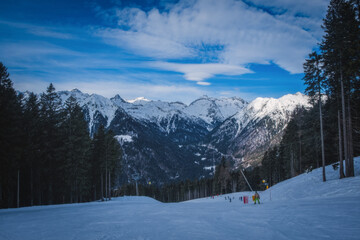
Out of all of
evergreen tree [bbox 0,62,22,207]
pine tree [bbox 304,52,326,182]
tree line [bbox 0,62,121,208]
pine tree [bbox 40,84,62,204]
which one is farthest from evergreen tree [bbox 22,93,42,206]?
pine tree [bbox 304,52,326,182]

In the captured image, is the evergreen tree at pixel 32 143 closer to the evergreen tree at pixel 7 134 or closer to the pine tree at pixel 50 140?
the pine tree at pixel 50 140

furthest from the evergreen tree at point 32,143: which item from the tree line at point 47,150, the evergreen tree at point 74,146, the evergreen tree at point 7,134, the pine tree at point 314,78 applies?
the pine tree at point 314,78

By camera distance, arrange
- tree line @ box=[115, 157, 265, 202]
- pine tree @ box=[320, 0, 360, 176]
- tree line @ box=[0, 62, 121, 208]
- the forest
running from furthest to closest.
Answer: tree line @ box=[115, 157, 265, 202] → tree line @ box=[0, 62, 121, 208] → the forest → pine tree @ box=[320, 0, 360, 176]

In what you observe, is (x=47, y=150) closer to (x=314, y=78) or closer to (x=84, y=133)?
(x=84, y=133)

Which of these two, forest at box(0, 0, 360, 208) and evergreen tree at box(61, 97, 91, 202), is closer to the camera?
forest at box(0, 0, 360, 208)

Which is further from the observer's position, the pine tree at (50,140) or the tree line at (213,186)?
the tree line at (213,186)

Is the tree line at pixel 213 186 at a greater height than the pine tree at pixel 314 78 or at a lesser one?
lesser

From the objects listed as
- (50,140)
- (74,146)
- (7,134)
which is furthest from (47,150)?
(7,134)

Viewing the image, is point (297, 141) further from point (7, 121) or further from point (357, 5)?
point (7, 121)

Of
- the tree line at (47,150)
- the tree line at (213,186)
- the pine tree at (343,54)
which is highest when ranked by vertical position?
the pine tree at (343,54)

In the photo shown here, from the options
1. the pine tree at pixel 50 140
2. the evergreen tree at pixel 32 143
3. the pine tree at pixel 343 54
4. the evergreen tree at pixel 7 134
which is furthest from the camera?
the pine tree at pixel 50 140

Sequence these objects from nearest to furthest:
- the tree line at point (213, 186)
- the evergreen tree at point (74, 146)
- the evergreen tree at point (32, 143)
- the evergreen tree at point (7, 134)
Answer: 1. the evergreen tree at point (7, 134)
2. the evergreen tree at point (32, 143)
3. the evergreen tree at point (74, 146)
4. the tree line at point (213, 186)

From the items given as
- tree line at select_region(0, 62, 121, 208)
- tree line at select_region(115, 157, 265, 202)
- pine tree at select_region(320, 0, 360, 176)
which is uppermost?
pine tree at select_region(320, 0, 360, 176)

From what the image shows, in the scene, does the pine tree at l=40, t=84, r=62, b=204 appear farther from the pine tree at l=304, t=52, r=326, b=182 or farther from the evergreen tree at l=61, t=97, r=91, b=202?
the pine tree at l=304, t=52, r=326, b=182
